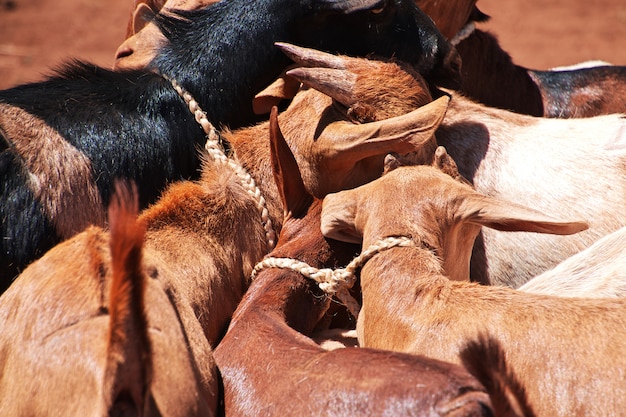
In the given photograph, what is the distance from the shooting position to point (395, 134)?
2791 millimetres

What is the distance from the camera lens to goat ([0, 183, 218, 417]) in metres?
1.96

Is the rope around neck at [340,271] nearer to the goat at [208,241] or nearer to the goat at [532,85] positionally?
the goat at [208,241]

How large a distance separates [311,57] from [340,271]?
2.80 ft

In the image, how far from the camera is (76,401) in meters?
2.00

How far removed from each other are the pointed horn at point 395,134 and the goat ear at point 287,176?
0.60ft

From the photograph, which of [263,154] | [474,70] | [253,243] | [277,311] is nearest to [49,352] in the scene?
[277,311]

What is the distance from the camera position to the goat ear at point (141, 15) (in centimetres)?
412

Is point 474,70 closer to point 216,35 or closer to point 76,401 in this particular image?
point 216,35

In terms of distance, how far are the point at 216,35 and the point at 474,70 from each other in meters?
1.84

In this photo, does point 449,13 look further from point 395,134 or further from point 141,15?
point 395,134

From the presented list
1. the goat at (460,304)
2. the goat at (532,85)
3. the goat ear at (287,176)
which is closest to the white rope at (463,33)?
the goat at (532,85)

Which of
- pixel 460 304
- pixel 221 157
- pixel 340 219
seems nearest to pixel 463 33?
pixel 221 157

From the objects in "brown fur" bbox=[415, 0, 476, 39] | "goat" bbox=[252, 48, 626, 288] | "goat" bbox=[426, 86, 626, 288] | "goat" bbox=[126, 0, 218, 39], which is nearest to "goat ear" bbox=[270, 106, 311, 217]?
"goat" bbox=[252, 48, 626, 288]

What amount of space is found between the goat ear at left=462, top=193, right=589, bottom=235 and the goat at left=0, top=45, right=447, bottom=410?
0.30 m
